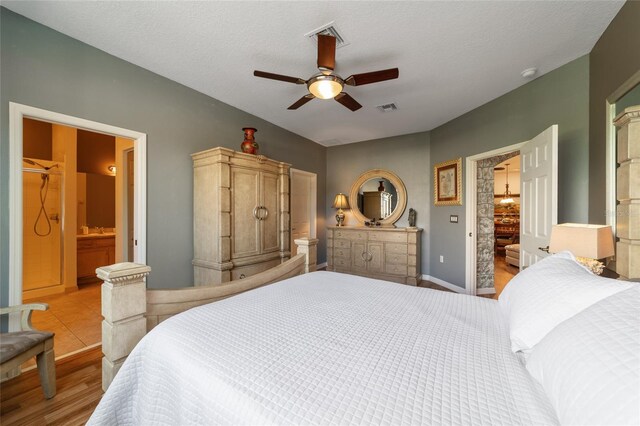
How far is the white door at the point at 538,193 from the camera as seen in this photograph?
219cm

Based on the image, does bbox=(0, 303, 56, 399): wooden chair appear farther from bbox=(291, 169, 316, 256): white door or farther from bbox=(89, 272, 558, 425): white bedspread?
bbox=(291, 169, 316, 256): white door

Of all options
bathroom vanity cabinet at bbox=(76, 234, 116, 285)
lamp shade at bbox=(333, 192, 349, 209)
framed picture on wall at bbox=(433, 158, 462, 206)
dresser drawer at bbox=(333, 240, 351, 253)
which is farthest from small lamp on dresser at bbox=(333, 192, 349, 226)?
bathroom vanity cabinet at bbox=(76, 234, 116, 285)

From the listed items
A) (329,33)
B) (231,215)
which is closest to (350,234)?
(231,215)

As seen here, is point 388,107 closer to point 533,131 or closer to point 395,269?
point 533,131

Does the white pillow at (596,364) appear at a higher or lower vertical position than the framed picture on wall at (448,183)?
lower

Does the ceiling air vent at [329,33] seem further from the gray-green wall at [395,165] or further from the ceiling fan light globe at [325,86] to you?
the gray-green wall at [395,165]

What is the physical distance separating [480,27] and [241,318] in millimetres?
2506

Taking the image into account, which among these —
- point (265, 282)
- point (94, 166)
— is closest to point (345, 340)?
point (265, 282)

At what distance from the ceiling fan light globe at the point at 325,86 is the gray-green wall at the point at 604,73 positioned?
6.14 ft

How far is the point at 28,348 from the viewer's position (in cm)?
153

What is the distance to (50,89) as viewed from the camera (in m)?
1.97

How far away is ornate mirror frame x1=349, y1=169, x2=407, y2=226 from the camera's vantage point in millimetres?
4625

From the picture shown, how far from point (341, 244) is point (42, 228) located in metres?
4.32

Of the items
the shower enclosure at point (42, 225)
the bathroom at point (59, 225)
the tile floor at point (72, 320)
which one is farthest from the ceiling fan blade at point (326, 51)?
the shower enclosure at point (42, 225)
